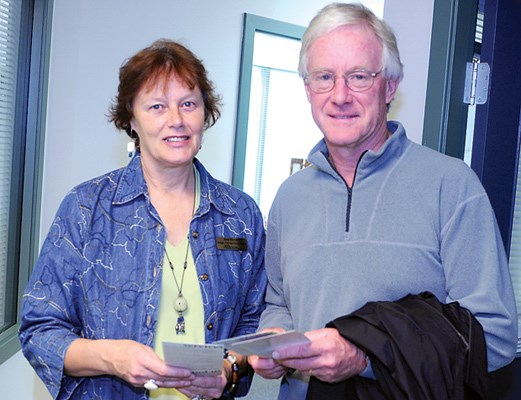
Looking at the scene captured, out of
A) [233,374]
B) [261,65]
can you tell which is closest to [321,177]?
[233,374]

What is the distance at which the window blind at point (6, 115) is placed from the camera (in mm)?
2873

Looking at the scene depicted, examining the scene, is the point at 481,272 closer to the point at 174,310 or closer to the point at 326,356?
the point at 326,356

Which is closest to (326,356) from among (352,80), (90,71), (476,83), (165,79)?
(352,80)

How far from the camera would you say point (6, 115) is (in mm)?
2957

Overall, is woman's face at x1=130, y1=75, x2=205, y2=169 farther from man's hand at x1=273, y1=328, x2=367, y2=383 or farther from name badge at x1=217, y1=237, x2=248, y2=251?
man's hand at x1=273, y1=328, x2=367, y2=383

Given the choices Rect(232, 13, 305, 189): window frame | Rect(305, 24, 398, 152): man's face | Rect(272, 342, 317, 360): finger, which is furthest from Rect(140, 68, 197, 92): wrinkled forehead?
Rect(232, 13, 305, 189): window frame

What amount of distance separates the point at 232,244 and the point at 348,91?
1.81 ft

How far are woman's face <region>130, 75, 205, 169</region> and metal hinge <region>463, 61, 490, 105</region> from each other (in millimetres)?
880

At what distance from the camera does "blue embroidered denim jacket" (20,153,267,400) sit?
1.60m

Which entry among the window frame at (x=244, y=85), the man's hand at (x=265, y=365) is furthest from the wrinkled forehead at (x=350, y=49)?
the window frame at (x=244, y=85)

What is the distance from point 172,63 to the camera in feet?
5.68

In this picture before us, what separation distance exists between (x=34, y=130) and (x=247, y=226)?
5.76 ft

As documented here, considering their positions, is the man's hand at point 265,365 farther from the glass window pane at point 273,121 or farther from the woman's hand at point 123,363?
the glass window pane at point 273,121

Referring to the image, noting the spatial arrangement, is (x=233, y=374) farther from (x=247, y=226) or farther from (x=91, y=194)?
(x=91, y=194)
